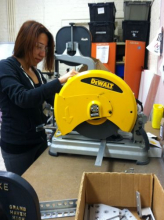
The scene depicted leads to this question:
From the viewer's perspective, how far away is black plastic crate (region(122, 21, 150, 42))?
12.0 ft

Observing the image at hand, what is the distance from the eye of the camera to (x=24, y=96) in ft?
3.48

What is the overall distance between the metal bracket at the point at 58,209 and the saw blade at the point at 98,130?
39 centimetres

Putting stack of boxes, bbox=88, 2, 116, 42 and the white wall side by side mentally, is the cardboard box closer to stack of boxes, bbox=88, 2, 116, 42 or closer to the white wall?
stack of boxes, bbox=88, 2, 116, 42

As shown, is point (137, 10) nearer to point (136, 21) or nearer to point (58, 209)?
point (136, 21)

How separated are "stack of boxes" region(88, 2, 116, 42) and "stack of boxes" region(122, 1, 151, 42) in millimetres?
234

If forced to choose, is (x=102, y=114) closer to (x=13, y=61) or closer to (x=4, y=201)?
(x=13, y=61)

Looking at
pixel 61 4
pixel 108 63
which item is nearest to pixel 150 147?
pixel 108 63

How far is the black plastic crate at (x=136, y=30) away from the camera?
3.67 meters

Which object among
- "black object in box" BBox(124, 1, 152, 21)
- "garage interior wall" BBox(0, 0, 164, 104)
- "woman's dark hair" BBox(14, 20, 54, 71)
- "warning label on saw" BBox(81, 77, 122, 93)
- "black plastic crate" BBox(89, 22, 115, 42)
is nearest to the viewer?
"warning label on saw" BBox(81, 77, 122, 93)

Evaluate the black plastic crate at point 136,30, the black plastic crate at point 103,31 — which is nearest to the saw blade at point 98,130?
the black plastic crate at point 103,31

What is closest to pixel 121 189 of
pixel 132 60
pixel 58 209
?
pixel 58 209

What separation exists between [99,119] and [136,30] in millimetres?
3090

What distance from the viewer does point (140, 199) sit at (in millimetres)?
818

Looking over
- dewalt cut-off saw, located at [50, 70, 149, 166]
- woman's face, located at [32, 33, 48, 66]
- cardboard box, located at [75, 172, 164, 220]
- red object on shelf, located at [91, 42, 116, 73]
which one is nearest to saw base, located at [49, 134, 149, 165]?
dewalt cut-off saw, located at [50, 70, 149, 166]
